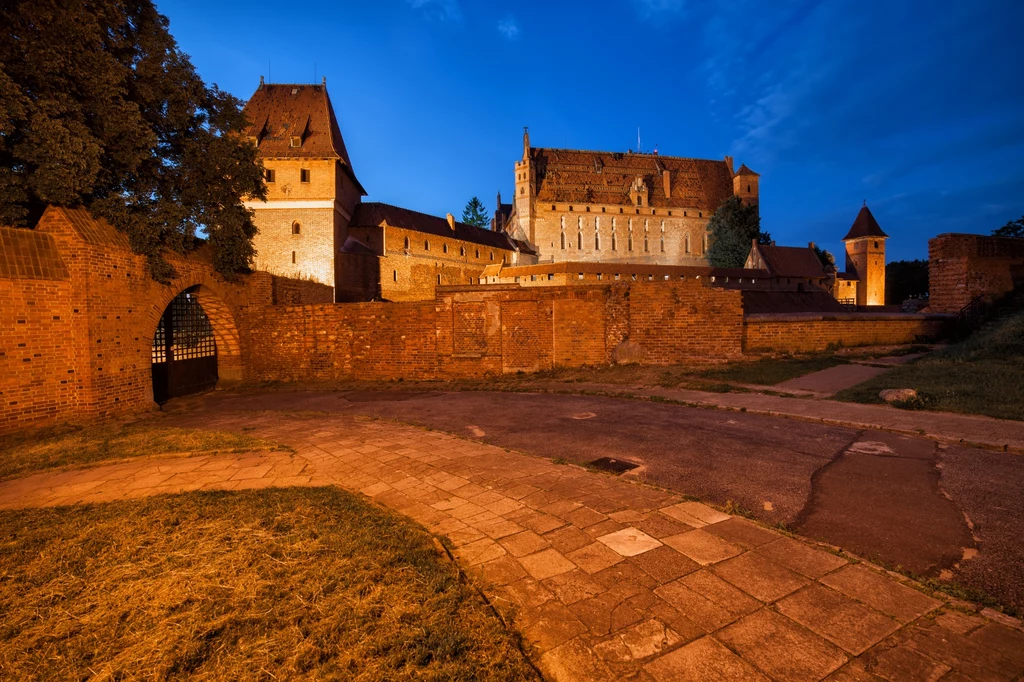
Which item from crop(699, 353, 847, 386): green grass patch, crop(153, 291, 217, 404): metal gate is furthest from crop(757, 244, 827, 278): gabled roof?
crop(153, 291, 217, 404): metal gate

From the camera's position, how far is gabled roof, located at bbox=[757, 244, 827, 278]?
45000 mm

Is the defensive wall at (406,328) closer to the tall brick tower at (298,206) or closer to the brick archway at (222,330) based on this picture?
the brick archway at (222,330)

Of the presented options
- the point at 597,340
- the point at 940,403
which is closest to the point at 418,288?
the point at 597,340

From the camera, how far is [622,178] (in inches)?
2557

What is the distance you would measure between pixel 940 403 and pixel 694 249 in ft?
202

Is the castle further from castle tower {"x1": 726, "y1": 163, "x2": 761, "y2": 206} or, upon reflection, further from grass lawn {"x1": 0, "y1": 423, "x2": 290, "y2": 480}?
grass lawn {"x1": 0, "y1": 423, "x2": 290, "y2": 480}

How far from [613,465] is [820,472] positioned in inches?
84.0

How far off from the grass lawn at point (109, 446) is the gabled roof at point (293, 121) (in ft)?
111

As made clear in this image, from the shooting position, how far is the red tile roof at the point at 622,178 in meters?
62.1

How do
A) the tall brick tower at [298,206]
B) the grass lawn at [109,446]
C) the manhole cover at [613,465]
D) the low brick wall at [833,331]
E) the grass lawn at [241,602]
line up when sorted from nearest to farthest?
the grass lawn at [241,602] → the manhole cover at [613,465] → the grass lawn at [109,446] → the low brick wall at [833,331] → the tall brick tower at [298,206]

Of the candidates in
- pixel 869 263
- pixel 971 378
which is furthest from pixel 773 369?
pixel 869 263

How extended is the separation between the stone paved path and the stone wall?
18954 mm

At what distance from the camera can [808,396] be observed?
891 centimetres

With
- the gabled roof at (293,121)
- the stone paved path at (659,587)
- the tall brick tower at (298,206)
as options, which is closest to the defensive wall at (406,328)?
the stone paved path at (659,587)
